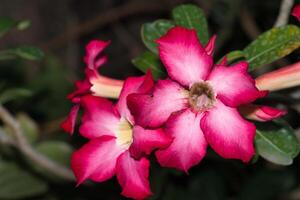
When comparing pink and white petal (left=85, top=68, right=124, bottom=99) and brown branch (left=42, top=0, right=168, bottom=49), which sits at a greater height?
pink and white petal (left=85, top=68, right=124, bottom=99)

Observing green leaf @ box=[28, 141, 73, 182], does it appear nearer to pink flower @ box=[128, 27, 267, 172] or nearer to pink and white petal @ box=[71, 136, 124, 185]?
pink and white petal @ box=[71, 136, 124, 185]

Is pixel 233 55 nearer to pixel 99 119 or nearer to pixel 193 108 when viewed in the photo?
pixel 193 108

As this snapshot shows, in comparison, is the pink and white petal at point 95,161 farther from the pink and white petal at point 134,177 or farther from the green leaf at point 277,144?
the green leaf at point 277,144

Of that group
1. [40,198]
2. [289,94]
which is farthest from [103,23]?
[289,94]

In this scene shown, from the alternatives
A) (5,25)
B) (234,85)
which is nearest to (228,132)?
(234,85)

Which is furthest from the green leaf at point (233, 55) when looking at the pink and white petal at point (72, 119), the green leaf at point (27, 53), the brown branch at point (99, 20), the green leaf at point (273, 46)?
the brown branch at point (99, 20)

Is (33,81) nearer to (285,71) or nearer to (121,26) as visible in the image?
(121,26)

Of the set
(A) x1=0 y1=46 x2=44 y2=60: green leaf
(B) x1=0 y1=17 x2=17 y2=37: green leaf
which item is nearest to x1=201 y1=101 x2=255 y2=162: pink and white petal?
(A) x1=0 y1=46 x2=44 y2=60: green leaf
